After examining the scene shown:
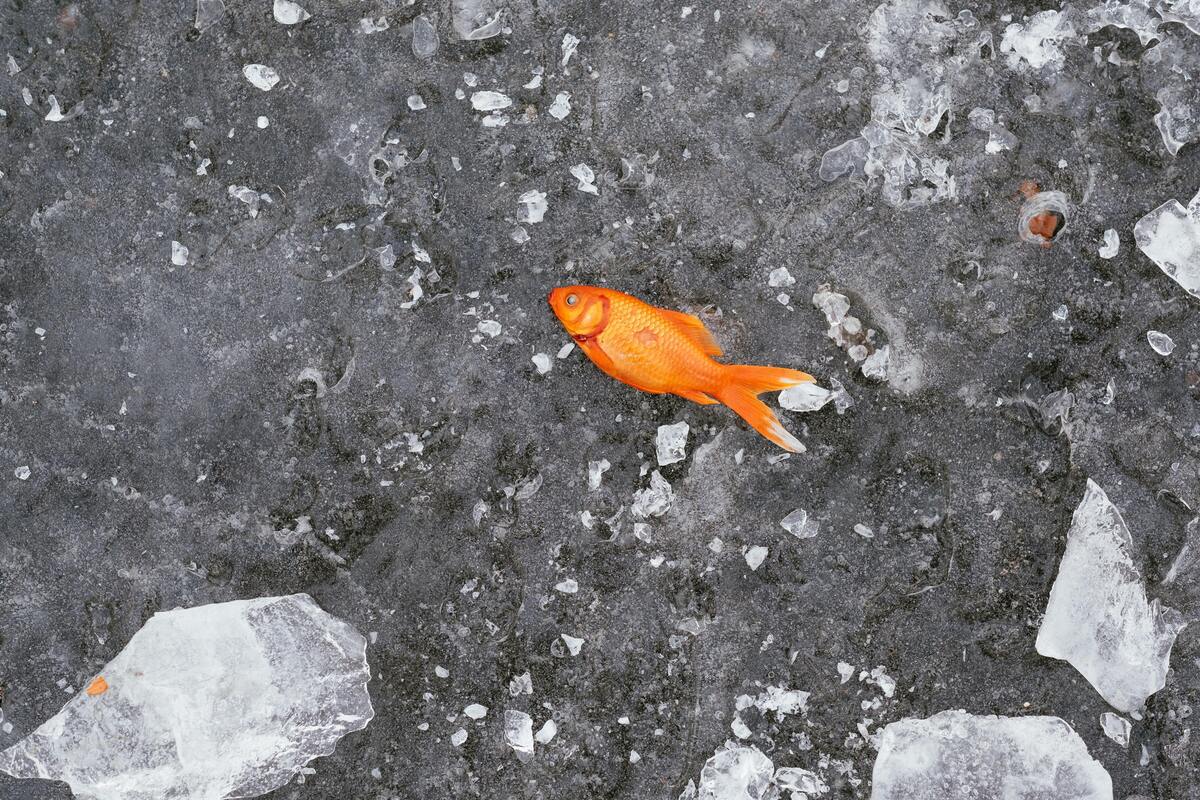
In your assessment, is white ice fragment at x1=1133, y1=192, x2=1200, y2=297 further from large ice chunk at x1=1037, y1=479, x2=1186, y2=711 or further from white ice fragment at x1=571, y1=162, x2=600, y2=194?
white ice fragment at x1=571, y1=162, x2=600, y2=194

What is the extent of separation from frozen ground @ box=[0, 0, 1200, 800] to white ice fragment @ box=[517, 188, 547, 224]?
0.03 meters

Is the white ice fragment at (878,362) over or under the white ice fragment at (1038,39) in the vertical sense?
under

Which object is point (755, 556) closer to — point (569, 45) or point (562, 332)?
point (562, 332)

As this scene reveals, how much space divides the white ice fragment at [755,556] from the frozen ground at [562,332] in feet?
0.04

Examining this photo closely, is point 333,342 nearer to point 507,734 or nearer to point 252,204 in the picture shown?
point 252,204

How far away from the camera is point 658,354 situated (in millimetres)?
2391

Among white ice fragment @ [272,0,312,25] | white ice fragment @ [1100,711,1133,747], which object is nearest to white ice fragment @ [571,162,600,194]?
white ice fragment @ [272,0,312,25]

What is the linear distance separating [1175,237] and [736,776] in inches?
95.4

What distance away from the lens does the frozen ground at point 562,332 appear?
2.60 metres

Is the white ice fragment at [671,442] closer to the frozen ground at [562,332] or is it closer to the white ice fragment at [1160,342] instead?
the frozen ground at [562,332]

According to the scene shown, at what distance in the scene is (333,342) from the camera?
2.63 meters

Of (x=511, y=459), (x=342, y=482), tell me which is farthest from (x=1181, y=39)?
(x=342, y=482)

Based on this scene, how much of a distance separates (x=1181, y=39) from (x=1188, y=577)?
6.15 ft

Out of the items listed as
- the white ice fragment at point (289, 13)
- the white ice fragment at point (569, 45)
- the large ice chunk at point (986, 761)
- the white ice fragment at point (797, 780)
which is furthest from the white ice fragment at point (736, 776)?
the white ice fragment at point (289, 13)
